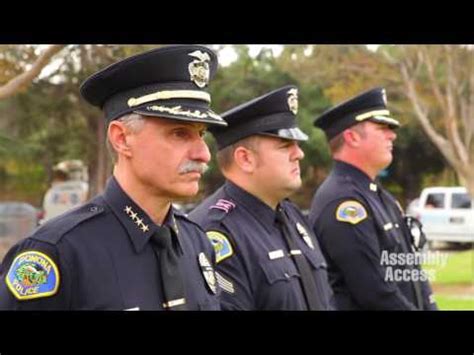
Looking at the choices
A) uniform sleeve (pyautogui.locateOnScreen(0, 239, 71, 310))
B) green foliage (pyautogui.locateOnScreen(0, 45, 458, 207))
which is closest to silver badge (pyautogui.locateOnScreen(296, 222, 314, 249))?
uniform sleeve (pyautogui.locateOnScreen(0, 239, 71, 310))

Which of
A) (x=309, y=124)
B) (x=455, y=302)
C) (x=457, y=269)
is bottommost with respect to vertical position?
(x=455, y=302)

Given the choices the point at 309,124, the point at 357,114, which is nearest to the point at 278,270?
the point at 357,114

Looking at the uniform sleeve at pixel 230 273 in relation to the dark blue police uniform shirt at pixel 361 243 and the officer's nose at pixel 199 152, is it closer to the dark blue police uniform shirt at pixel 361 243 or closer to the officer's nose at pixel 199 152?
the officer's nose at pixel 199 152

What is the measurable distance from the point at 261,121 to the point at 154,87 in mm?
1169

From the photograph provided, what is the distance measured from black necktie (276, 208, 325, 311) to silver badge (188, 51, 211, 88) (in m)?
1.03

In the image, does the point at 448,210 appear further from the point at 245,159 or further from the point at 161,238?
the point at 161,238

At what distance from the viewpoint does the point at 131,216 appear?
6.38ft

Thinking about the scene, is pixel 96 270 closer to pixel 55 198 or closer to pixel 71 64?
pixel 71 64

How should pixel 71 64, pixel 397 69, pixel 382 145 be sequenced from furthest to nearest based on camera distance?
pixel 397 69 → pixel 71 64 → pixel 382 145

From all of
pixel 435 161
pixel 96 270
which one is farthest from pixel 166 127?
pixel 435 161

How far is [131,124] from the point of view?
1.94m

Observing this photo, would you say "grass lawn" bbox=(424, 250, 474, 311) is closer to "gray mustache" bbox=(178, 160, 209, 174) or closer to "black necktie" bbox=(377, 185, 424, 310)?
"black necktie" bbox=(377, 185, 424, 310)
